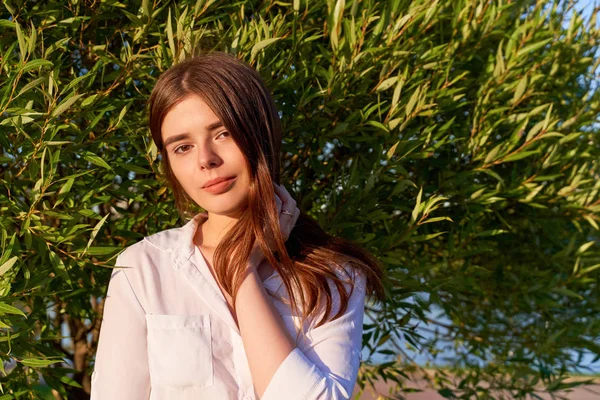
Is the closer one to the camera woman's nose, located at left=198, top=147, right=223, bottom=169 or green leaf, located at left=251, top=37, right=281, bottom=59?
woman's nose, located at left=198, top=147, right=223, bottom=169

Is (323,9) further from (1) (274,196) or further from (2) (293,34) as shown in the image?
(1) (274,196)

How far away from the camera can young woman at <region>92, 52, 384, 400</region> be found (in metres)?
1.79

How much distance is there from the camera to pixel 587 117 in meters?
3.54

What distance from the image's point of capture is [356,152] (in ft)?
9.93

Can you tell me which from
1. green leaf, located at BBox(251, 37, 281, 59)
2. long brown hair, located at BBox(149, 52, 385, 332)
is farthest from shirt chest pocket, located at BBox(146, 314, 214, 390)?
green leaf, located at BBox(251, 37, 281, 59)

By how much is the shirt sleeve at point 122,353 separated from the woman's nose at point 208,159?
37 centimetres

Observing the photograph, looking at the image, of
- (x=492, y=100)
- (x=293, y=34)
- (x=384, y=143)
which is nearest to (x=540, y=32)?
(x=492, y=100)

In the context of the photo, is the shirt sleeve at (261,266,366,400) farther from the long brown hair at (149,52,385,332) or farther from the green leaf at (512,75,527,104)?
the green leaf at (512,75,527,104)

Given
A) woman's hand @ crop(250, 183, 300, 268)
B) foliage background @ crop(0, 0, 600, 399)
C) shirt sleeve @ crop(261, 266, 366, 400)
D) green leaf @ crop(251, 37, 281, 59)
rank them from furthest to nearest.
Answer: green leaf @ crop(251, 37, 281, 59)
foliage background @ crop(0, 0, 600, 399)
woman's hand @ crop(250, 183, 300, 268)
shirt sleeve @ crop(261, 266, 366, 400)

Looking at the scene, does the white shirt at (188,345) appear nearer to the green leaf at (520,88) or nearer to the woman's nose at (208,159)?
the woman's nose at (208,159)

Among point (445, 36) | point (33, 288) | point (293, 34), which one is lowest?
point (33, 288)

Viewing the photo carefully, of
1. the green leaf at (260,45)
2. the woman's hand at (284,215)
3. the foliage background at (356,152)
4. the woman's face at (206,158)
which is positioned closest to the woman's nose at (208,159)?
the woman's face at (206,158)

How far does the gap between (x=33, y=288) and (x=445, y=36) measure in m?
2.13

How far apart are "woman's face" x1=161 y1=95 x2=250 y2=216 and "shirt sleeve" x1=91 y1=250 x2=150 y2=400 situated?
0.32 meters
